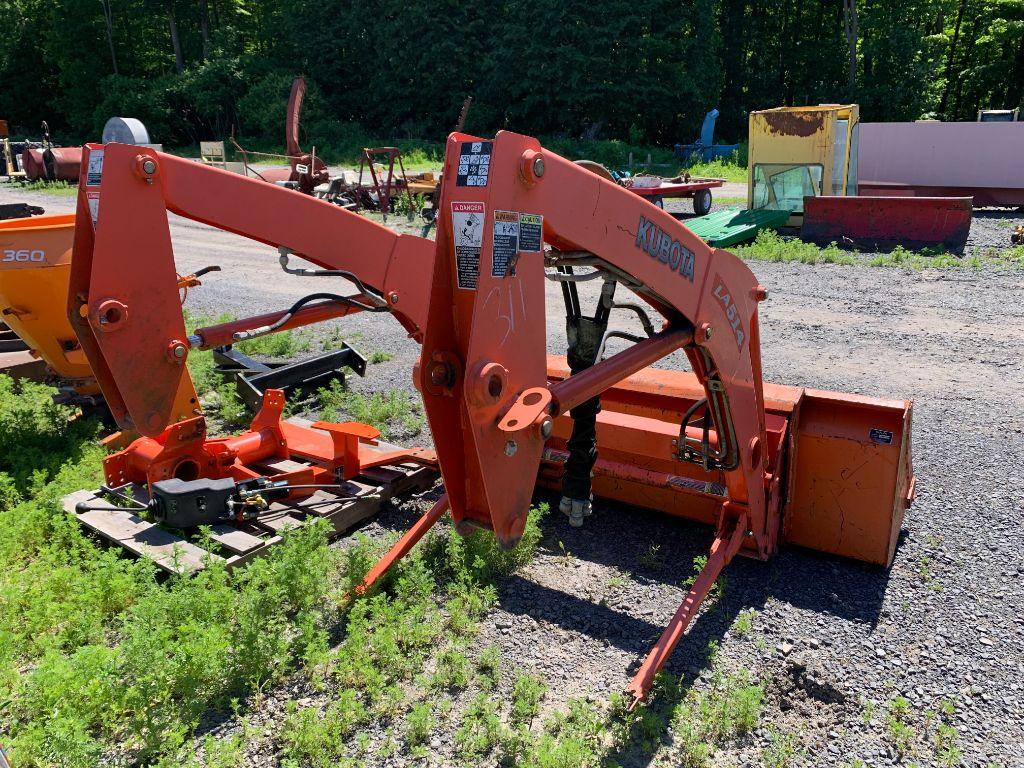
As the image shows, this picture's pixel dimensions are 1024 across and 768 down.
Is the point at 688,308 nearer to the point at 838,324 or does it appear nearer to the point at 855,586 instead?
the point at 855,586

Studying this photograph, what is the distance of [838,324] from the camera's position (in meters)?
9.94

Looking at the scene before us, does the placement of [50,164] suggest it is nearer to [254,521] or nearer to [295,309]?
[254,521]

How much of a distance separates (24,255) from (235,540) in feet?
12.2

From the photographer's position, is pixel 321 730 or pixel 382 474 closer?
pixel 321 730

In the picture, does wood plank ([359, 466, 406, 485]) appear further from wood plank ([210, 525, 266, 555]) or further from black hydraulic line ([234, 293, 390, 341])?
black hydraulic line ([234, 293, 390, 341])

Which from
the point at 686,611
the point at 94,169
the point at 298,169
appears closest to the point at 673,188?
the point at 298,169

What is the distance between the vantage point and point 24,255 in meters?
6.84

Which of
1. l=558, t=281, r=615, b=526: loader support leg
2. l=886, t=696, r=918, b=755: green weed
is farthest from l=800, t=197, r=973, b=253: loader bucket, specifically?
l=558, t=281, r=615, b=526: loader support leg

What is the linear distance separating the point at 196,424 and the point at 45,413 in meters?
2.73

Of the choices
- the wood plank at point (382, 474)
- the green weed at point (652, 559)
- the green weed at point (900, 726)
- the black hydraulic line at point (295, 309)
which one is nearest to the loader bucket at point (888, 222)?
the green weed at point (652, 559)

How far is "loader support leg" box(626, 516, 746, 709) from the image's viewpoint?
3605mm

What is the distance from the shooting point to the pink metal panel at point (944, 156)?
60.2 feet

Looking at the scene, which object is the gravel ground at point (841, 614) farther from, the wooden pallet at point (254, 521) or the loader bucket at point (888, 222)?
the loader bucket at point (888, 222)

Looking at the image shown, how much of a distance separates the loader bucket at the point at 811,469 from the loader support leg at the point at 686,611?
45cm
